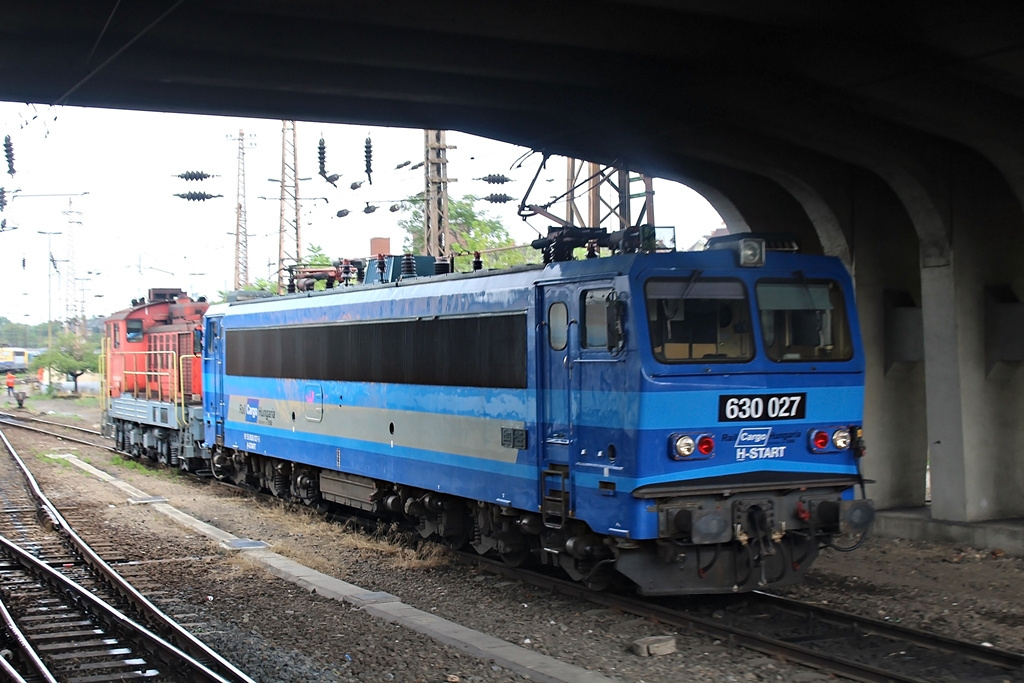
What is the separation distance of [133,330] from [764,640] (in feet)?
68.6

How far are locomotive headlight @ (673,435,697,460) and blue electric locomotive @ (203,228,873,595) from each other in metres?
0.01

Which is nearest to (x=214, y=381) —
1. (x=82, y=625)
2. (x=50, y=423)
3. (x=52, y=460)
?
(x=52, y=460)

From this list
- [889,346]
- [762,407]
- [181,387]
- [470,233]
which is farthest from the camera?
[470,233]

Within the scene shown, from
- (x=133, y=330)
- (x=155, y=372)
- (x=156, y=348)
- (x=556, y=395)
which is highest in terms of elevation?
(x=133, y=330)

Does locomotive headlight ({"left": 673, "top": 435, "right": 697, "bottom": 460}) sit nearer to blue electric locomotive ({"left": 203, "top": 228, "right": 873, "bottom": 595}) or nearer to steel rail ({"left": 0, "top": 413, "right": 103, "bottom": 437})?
blue electric locomotive ({"left": 203, "top": 228, "right": 873, "bottom": 595})

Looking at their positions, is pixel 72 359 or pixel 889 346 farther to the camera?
pixel 72 359

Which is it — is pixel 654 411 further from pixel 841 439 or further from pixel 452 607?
pixel 452 607

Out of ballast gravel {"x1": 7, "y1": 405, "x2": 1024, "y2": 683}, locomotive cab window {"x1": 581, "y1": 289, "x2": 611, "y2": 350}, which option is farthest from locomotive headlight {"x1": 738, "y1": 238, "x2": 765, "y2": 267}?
ballast gravel {"x1": 7, "y1": 405, "x2": 1024, "y2": 683}

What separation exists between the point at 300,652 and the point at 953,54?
307 inches

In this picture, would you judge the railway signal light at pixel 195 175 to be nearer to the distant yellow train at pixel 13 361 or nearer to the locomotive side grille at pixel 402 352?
the locomotive side grille at pixel 402 352

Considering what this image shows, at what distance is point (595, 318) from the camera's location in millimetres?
9508

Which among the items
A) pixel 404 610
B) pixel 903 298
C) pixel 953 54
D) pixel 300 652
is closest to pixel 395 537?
pixel 404 610

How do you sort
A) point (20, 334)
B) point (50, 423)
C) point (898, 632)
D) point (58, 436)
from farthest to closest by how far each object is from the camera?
point (20, 334), point (50, 423), point (58, 436), point (898, 632)

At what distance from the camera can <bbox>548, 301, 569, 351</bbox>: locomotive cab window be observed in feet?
32.4
